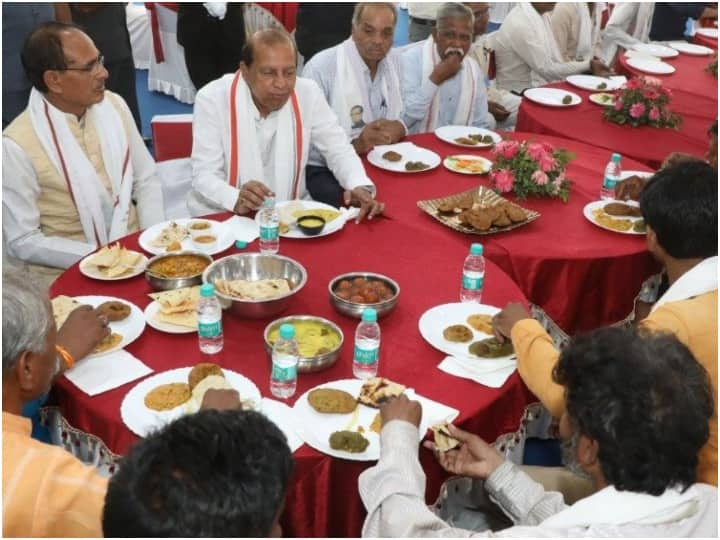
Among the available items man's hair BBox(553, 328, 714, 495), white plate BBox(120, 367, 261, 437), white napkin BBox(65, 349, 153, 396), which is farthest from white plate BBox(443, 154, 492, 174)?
man's hair BBox(553, 328, 714, 495)

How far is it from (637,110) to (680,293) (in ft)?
8.49

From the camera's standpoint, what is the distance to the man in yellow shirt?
7.11 ft

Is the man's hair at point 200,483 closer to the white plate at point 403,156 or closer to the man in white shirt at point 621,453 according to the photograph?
the man in white shirt at point 621,453

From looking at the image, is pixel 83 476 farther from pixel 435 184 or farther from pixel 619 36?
pixel 619 36

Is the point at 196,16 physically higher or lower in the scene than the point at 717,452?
higher

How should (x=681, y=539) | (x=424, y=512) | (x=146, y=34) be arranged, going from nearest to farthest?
(x=681, y=539)
(x=424, y=512)
(x=146, y=34)

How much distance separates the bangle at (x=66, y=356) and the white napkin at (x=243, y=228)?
1025 millimetres

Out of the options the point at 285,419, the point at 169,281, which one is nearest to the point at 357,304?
the point at 285,419

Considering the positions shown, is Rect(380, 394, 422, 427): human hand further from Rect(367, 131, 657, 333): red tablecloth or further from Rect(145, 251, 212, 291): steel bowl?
Rect(367, 131, 657, 333): red tablecloth

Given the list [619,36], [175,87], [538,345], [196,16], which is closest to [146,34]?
[175,87]

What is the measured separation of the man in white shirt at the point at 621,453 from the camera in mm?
1582

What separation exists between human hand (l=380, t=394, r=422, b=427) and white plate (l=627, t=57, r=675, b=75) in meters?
5.10

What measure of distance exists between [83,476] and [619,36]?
24.1ft

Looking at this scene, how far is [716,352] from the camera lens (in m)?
2.15
